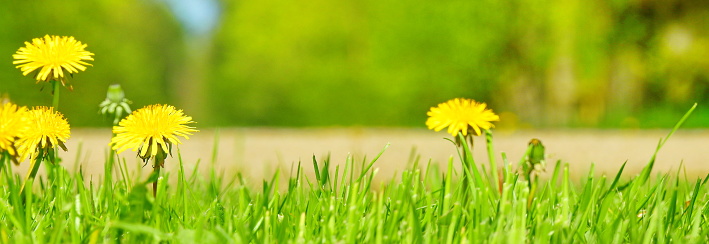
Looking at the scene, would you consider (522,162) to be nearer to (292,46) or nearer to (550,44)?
(550,44)

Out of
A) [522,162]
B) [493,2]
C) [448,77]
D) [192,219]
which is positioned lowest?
[192,219]

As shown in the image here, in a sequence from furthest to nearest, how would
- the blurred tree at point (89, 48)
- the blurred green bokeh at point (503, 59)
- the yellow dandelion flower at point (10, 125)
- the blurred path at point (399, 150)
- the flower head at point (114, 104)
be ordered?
1. the blurred tree at point (89, 48)
2. the blurred green bokeh at point (503, 59)
3. the blurred path at point (399, 150)
4. the flower head at point (114, 104)
5. the yellow dandelion flower at point (10, 125)

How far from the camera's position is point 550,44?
Result: 9797 mm

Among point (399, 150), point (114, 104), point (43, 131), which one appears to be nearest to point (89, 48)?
point (399, 150)

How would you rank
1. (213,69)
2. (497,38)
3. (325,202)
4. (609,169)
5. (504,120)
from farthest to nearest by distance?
(213,69)
(497,38)
(504,120)
(609,169)
(325,202)

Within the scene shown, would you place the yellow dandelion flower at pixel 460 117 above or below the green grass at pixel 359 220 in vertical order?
above

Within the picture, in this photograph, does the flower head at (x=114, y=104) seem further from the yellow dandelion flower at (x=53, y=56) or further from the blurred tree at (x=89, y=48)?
the blurred tree at (x=89, y=48)

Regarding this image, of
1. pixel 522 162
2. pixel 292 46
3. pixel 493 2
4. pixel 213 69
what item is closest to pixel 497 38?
pixel 493 2

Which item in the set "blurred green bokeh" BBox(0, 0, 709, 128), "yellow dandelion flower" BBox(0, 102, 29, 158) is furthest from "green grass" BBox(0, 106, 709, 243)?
"blurred green bokeh" BBox(0, 0, 709, 128)

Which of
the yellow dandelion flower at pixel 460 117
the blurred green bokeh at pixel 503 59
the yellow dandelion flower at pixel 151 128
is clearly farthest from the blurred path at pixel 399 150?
the yellow dandelion flower at pixel 151 128

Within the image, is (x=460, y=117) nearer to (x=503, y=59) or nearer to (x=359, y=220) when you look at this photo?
(x=359, y=220)

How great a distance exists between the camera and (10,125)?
112 centimetres

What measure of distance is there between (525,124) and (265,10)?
7.81m

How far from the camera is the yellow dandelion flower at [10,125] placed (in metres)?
1.11
